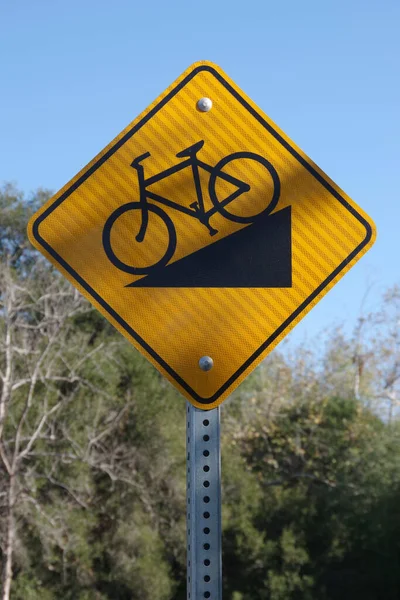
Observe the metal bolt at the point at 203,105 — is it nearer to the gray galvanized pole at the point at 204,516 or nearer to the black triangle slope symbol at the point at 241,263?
the black triangle slope symbol at the point at 241,263

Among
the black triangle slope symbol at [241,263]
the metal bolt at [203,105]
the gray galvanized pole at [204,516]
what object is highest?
the metal bolt at [203,105]

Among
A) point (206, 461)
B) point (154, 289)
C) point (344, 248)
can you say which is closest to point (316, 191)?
point (344, 248)

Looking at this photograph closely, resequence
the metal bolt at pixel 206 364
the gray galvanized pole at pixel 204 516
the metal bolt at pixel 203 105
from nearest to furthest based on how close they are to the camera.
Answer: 1. the gray galvanized pole at pixel 204 516
2. the metal bolt at pixel 206 364
3. the metal bolt at pixel 203 105

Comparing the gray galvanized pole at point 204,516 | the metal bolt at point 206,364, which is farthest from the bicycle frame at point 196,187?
the gray galvanized pole at point 204,516

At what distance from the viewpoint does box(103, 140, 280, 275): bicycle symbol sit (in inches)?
69.7

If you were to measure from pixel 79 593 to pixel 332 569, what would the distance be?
5.62 meters

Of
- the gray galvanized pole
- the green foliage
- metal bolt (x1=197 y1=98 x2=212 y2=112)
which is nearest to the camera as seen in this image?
the gray galvanized pole

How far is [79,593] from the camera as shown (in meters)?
18.0

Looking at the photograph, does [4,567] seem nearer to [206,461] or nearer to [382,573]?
[382,573]

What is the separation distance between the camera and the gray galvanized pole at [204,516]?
1.59m

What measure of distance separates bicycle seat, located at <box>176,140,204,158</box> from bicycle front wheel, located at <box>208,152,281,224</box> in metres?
0.06

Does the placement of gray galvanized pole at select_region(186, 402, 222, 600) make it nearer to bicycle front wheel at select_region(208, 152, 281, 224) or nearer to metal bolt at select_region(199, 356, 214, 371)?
metal bolt at select_region(199, 356, 214, 371)

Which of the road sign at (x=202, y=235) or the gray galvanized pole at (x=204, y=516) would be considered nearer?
the gray galvanized pole at (x=204, y=516)

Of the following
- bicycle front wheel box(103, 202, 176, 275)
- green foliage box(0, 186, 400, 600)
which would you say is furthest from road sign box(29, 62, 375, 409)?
green foliage box(0, 186, 400, 600)
